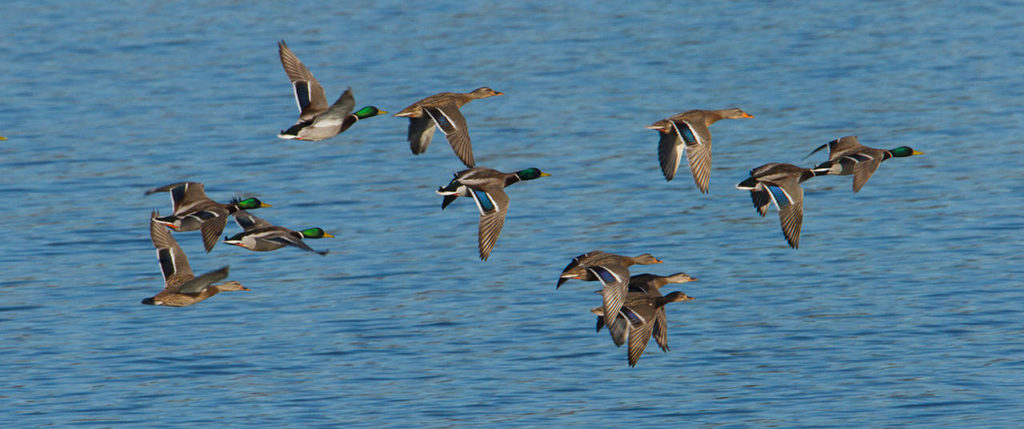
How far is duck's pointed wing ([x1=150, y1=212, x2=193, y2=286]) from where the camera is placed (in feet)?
61.0

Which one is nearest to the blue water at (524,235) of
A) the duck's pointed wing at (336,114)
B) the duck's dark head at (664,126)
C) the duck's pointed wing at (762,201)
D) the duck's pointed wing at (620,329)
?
the duck's pointed wing at (620,329)

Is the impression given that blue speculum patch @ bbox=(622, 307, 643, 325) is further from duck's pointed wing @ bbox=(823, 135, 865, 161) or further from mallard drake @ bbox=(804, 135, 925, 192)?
duck's pointed wing @ bbox=(823, 135, 865, 161)

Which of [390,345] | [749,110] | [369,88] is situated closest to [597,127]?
[749,110]

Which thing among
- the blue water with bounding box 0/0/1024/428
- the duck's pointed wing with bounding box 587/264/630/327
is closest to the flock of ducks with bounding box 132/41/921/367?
the duck's pointed wing with bounding box 587/264/630/327

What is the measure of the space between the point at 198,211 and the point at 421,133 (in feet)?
8.35

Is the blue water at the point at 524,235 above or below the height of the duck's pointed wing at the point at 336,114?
below

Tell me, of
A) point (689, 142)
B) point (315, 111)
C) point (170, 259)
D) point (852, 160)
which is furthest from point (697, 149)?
point (170, 259)

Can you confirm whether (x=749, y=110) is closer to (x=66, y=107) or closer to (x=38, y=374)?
(x=66, y=107)

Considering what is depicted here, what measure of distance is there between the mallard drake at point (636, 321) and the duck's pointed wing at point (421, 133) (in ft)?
8.69

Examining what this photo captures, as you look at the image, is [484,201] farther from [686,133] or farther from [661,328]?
[661,328]

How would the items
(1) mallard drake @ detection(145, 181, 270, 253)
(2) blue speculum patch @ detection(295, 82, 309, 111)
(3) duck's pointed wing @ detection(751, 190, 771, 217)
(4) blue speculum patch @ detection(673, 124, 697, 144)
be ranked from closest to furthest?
(1) mallard drake @ detection(145, 181, 270, 253), (4) blue speculum patch @ detection(673, 124, 697, 144), (3) duck's pointed wing @ detection(751, 190, 771, 217), (2) blue speculum patch @ detection(295, 82, 309, 111)

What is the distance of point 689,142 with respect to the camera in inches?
703

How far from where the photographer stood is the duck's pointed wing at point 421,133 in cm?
1859

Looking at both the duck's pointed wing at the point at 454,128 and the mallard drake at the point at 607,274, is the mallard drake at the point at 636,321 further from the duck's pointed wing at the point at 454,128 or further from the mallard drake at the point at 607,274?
the duck's pointed wing at the point at 454,128
